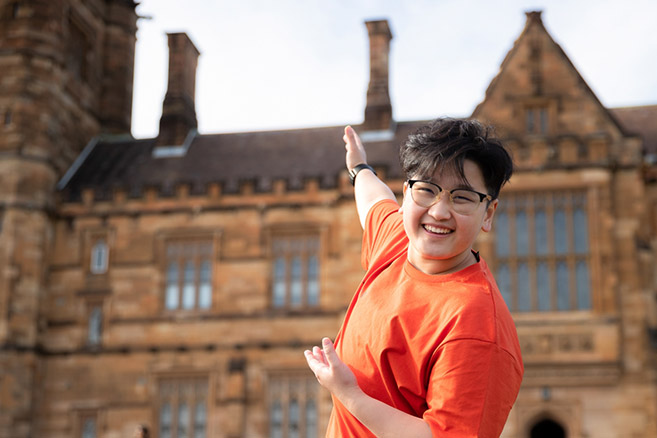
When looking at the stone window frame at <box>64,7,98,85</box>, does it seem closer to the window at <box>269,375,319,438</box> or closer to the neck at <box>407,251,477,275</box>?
the window at <box>269,375,319,438</box>

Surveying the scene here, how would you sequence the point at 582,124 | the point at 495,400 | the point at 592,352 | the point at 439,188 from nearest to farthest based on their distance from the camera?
the point at 495,400
the point at 439,188
the point at 592,352
the point at 582,124

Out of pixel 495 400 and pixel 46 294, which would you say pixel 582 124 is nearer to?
pixel 46 294

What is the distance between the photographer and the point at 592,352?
1592 centimetres

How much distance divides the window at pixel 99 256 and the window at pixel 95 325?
0.81m

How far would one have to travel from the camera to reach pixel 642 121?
66.7 feet

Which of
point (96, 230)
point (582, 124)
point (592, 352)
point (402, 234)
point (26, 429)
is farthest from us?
point (96, 230)

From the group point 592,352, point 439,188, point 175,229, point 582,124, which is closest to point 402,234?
point 439,188

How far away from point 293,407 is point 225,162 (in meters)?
6.20

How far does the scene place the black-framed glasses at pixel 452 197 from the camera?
213 cm

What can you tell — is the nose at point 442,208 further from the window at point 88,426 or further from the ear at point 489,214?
the window at point 88,426

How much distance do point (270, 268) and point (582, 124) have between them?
6.87 meters

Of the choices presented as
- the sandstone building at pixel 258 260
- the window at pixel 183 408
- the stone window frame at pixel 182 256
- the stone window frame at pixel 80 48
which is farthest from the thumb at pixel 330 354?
the stone window frame at pixel 80 48

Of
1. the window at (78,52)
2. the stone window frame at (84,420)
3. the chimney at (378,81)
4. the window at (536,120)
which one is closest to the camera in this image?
the window at (536,120)

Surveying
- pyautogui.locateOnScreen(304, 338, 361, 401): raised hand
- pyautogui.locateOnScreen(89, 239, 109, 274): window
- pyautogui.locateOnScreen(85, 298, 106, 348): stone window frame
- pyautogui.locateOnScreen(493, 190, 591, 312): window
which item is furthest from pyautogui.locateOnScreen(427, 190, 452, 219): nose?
pyautogui.locateOnScreen(89, 239, 109, 274): window
